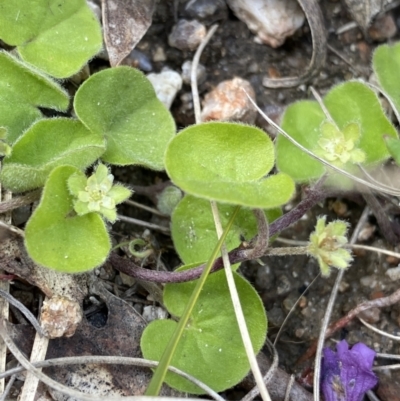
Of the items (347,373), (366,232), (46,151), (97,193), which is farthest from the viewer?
(366,232)

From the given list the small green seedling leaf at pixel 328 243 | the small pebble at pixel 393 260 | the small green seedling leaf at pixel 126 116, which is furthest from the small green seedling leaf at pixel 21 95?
the small pebble at pixel 393 260

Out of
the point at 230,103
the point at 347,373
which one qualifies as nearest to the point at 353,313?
the point at 347,373

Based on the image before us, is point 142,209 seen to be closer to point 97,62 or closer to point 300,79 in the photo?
point 97,62

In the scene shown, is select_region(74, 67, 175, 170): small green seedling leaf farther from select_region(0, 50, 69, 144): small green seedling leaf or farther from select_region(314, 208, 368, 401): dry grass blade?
select_region(314, 208, 368, 401): dry grass blade

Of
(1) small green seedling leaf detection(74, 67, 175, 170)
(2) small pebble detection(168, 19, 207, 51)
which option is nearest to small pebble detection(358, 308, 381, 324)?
(1) small green seedling leaf detection(74, 67, 175, 170)

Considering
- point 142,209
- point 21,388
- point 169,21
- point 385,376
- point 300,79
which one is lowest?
point 385,376

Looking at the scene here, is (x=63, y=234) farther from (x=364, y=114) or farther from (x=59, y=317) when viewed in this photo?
(x=364, y=114)

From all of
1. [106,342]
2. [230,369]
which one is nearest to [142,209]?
[106,342]

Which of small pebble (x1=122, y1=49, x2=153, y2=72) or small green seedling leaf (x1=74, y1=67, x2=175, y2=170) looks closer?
small green seedling leaf (x1=74, y1=67, x2=175, y2=170)
